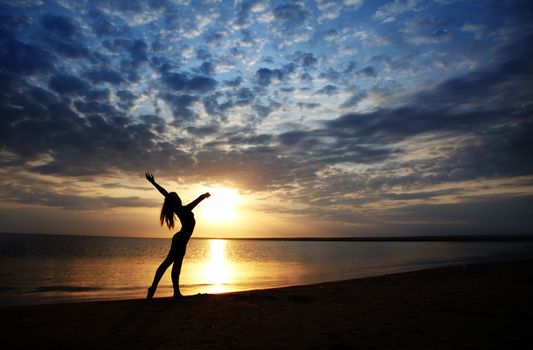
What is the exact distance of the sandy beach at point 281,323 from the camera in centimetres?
533

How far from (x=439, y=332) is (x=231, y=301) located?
505 cm

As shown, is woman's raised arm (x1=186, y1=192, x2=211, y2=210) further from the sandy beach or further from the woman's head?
the sandy beach

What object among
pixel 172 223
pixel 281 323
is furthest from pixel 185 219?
pixel 281 323

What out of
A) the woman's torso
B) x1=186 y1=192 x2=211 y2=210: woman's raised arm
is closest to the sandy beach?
the woman's torso

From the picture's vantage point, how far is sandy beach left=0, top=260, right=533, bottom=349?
5328 mm

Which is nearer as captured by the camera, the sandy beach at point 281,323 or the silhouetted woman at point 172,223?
the sandy beach at point 281,323

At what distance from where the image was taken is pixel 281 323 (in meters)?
6.66

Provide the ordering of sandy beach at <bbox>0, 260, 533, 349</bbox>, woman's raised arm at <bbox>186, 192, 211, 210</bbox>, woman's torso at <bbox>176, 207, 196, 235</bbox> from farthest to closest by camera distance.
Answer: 1. woman's torso at <bbox>176, 207, 196, 235</bbox>
2. woman's raised arm at <bbox>186, 192, 211, 210</bbox>
3. sandy beach at <bbox>0, 260, 533, 349</bbox>

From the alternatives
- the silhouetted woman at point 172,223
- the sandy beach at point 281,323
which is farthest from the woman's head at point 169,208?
the sandy beach at point 281,323

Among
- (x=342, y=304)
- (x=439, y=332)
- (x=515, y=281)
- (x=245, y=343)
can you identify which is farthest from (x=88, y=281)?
(x=515, y=281)

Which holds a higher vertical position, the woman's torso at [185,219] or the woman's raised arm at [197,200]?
the woman's raised arm at [197,200]

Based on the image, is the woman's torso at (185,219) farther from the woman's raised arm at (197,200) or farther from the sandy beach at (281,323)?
the sandy beach at (281,323)

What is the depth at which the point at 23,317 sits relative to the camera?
7.50 meters

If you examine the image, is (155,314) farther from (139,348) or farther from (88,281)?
(88,281)
